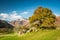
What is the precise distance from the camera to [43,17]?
156 feet

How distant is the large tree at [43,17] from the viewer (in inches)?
1838

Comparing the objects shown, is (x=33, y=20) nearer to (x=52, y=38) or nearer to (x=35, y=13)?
(x=35, y=13)

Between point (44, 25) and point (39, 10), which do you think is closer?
point (44, 25)

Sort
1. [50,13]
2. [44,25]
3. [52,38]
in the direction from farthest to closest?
[50,13]
[44,25]
[52,38]

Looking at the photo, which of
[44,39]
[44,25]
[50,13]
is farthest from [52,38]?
[50,13]

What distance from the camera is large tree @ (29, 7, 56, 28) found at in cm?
4669

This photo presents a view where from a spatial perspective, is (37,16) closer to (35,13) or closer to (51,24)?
(35,13)

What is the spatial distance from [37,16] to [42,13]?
197cm

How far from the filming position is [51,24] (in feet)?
155

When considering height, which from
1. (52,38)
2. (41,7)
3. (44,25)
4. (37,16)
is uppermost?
(41,7)

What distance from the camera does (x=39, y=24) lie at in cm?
4747

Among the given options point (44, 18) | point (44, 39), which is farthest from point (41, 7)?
point (44, 39)

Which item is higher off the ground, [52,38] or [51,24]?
[51,24]

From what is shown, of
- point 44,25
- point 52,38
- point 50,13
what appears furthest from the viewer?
point 50,13
